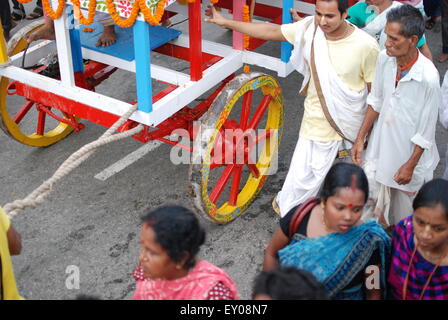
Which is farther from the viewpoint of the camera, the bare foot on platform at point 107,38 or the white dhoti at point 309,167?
the bare foot on platform at point 107,38

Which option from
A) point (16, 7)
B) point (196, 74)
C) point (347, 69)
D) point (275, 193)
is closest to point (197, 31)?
point (196, 74)

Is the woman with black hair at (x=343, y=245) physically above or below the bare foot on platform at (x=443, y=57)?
above

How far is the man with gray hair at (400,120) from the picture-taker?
311 centimetres

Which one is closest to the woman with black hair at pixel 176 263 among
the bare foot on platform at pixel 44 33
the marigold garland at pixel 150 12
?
the marigold garland at pixel 150 12

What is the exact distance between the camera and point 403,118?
328 centimetres

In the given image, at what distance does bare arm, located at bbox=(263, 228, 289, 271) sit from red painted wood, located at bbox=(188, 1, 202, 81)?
1.37 metres

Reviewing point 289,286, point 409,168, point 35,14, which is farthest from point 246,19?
point 35,14

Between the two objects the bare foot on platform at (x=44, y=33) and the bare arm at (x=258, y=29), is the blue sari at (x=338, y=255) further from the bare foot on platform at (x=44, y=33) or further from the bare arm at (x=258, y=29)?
the bare foot on platform at (x=44, y=33)

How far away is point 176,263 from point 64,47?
1837mm

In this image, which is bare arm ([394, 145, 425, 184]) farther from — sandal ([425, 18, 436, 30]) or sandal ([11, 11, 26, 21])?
sandal ([11, 11, 26, 21])

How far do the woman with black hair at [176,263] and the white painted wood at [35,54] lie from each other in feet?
7.48

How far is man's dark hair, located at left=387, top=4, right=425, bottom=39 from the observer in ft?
9.97

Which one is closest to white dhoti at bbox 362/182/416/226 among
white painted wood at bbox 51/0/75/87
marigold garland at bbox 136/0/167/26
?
marigold garland at bbox 136/0/167/26

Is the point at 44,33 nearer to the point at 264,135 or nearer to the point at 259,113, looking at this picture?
the point at 259,113
